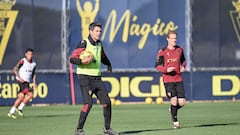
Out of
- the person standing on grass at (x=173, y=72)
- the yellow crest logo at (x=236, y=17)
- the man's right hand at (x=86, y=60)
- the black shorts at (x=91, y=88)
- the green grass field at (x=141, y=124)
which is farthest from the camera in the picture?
the yellow crest logo at (x=236, y=17)

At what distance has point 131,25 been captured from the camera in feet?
102

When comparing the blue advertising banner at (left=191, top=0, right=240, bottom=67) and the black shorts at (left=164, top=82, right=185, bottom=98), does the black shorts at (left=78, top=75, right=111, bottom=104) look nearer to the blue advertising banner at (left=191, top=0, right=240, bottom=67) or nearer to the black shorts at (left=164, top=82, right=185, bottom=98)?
the black shorts at (left=164, top=82, right=185, bottom=98)

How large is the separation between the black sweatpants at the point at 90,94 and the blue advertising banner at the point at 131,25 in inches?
642

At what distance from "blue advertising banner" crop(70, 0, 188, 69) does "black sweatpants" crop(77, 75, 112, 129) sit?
16.3 m

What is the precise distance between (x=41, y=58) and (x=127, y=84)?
370cm

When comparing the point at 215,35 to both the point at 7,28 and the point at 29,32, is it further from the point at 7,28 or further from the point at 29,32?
the point at 7,28

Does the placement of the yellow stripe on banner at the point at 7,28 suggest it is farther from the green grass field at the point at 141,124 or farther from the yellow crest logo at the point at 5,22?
the green grass field at the point at 141,124

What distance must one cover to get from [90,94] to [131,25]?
55.2ft

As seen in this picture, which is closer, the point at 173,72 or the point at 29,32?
the point at 173,72

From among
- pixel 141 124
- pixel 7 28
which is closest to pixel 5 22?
pixel 7 28

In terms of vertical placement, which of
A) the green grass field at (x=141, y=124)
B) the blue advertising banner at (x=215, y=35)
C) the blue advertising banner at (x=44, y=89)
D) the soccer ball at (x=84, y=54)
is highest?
the blue advertising banner at (x=215, y=35)

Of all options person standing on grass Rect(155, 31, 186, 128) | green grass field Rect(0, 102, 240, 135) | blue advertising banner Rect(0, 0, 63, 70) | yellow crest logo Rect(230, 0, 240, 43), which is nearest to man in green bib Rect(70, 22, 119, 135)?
green grass field Rect(0, 102, 240, 135)

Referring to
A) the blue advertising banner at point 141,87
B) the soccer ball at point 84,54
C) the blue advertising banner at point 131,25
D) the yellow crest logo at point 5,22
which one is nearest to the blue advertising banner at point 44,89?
the blue advertising banner at point 141,87

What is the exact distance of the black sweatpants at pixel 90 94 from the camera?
14.3 meters
